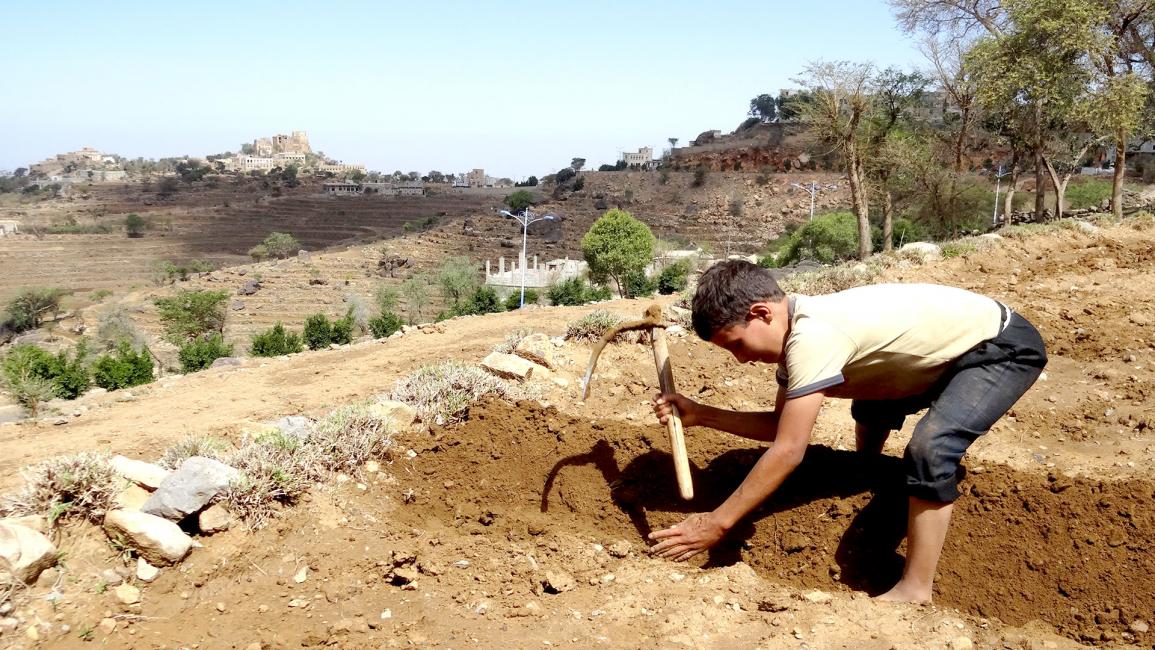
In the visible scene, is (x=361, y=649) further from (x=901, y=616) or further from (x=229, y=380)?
(x=229, y=380)

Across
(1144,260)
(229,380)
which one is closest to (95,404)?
(229,380)

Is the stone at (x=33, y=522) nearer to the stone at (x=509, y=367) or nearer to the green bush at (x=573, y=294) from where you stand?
the stone at (x=509, y=367)

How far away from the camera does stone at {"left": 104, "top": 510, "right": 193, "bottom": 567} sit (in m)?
2.69

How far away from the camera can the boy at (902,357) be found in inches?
87.6

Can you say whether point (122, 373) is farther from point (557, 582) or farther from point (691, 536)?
point (691, 536)

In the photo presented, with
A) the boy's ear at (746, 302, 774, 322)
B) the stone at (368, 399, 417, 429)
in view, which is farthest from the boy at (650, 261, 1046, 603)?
the stone at (368, 399, 417, 429)

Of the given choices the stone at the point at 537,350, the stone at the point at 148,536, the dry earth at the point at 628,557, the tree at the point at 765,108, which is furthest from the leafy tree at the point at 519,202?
the stone at the point at 148,536

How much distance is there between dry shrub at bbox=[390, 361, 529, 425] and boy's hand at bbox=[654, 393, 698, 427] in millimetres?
1635

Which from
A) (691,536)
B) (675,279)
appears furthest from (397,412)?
(675,279)

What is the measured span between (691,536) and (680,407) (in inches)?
19.7

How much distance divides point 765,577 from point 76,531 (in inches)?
108

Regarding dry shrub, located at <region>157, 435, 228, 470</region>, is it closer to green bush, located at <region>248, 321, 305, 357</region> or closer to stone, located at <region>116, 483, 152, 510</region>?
stone, located at <region>116, 483, 152, 510</region>

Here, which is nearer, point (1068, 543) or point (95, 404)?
point (1068, 543)

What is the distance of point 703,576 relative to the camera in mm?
2809
